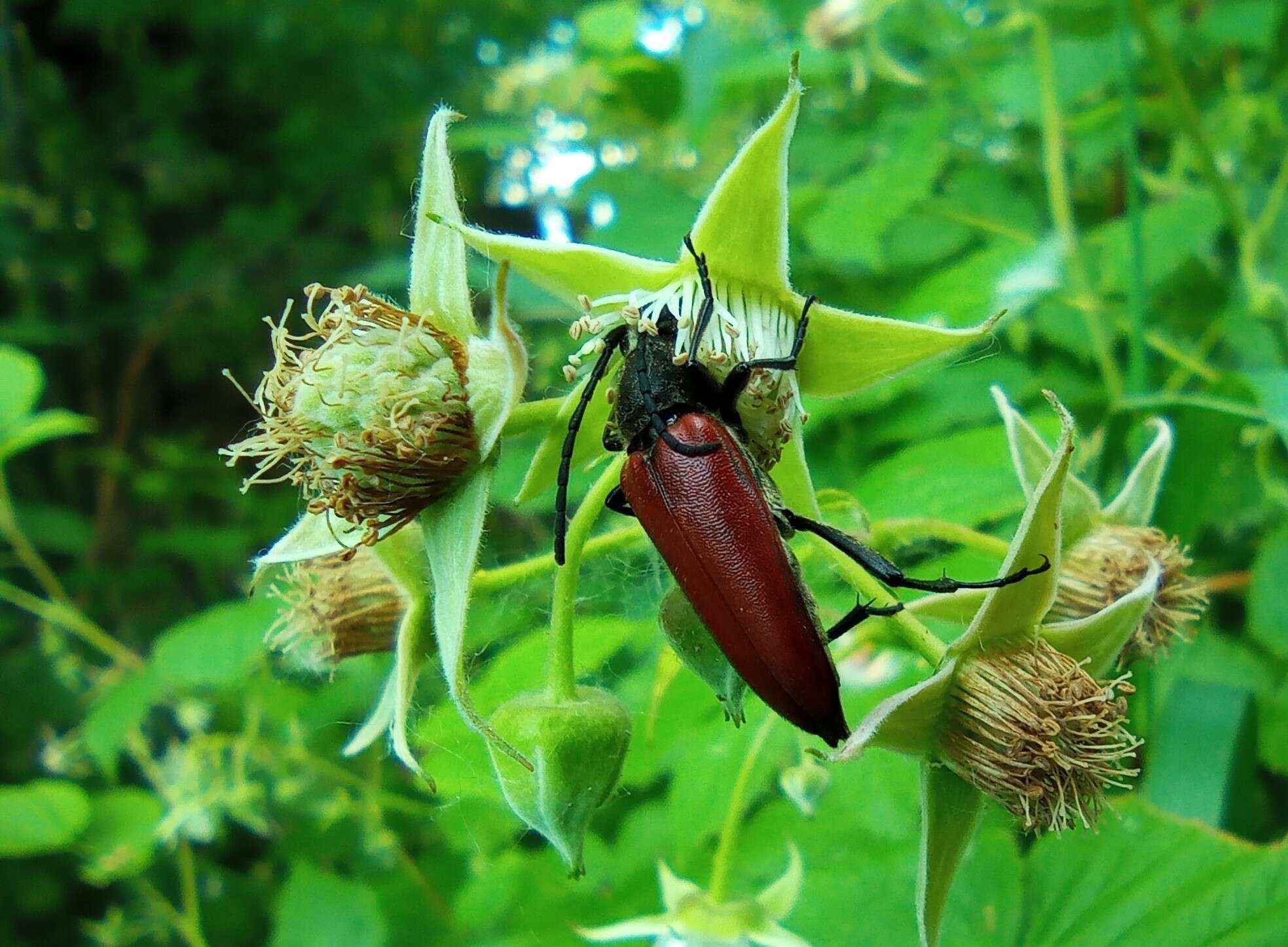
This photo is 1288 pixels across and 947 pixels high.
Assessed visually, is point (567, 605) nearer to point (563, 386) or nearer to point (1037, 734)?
point (563, 386)

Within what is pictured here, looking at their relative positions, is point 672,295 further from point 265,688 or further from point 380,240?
point 380,240

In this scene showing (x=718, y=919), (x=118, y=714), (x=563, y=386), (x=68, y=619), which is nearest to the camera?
(x=718, y=919)

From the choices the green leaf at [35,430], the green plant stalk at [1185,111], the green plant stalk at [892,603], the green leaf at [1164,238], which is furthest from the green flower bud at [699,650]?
the green leaf at [35,430]

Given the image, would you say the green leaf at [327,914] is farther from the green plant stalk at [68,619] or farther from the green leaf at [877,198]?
the green leaf at [877,198]

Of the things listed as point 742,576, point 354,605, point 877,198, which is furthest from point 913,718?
point 877,198

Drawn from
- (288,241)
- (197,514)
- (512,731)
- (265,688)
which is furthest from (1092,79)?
(197,514)

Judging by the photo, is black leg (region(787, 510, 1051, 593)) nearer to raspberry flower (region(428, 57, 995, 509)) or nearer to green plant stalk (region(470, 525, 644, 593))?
raspberry flower (region(428, 57, 995, 509))
